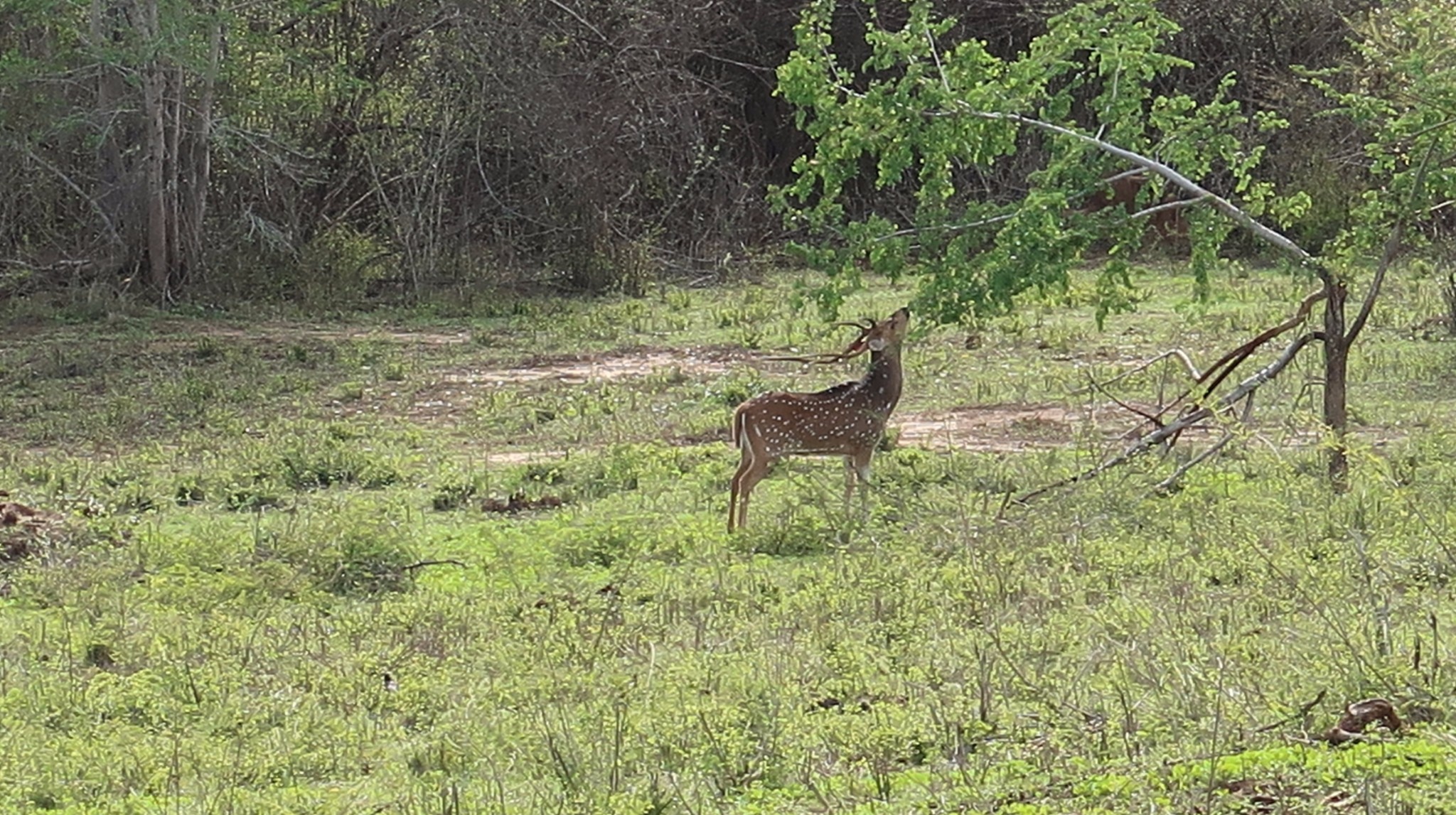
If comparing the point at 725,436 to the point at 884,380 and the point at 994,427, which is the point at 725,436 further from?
the point at 884,380

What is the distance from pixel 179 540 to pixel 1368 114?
238 inches

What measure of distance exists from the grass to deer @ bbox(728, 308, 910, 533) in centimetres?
23

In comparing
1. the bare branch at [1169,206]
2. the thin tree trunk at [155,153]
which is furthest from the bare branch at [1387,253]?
the thin tree trunk at [155,153]

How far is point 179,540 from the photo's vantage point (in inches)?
367

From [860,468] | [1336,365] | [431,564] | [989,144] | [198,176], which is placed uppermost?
[989,144]

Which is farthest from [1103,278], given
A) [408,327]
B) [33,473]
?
[408,327]

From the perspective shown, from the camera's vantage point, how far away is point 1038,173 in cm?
1008

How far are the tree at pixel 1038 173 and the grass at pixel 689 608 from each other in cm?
90

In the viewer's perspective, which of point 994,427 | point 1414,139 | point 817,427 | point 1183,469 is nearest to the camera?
point 1183,469

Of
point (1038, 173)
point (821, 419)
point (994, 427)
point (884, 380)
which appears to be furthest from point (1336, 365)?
point (994, 427)

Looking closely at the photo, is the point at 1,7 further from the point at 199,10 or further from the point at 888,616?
the point at 888,616

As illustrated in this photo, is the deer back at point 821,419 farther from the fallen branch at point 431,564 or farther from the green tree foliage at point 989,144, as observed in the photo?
the fallen branch at point 431,564

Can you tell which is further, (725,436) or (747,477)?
(725,436)

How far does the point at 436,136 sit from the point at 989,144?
39.4 feet
